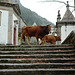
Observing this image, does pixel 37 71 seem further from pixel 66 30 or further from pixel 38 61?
pixel 66 30

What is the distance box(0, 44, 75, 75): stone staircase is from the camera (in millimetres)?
4129

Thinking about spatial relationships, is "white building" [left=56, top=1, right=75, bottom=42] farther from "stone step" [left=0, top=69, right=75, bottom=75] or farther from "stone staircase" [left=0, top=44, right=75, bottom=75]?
"stone step" [left=0, top=69, right=75, bottom=75]

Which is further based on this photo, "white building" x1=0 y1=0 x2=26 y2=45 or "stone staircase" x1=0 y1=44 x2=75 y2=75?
"white building" x1=0 y1=0 x2=26 y2=45

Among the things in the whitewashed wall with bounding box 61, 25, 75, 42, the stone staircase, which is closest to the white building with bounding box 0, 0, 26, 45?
the stone staircase

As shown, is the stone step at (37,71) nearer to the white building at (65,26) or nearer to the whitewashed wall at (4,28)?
the whitewashed wall at (4,28)

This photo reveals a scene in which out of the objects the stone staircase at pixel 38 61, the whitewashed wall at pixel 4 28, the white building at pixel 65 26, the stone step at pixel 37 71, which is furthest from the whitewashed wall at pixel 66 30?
the stone step at pixel 37 71

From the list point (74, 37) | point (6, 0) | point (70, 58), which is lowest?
point (70, 58)

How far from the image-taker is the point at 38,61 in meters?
4.75

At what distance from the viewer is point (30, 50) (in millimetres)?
5656

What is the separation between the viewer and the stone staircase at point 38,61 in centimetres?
413

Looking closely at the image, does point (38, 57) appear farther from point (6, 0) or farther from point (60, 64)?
point (6, 0)

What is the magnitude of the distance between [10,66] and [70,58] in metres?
2.39

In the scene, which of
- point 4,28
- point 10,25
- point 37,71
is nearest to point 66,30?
point 10,25

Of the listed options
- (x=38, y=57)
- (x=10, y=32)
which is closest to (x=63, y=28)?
(x=10, y=32)
